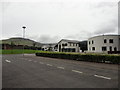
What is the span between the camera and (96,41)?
48.5 m

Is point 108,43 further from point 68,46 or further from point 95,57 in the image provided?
point 95,57

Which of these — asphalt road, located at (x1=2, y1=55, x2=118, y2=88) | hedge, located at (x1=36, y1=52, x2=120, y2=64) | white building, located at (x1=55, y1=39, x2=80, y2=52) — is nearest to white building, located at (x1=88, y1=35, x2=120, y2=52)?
white building, located at (x1=55, y1=39, x2=80, y2=52)

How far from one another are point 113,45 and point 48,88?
4490cm

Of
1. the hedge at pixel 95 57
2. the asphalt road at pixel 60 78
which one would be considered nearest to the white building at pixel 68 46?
the hedge at pixel 95 57

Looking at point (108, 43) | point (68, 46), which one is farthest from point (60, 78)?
point (68, 46)

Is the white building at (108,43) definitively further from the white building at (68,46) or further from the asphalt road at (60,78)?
the asphalt road at (60,78)

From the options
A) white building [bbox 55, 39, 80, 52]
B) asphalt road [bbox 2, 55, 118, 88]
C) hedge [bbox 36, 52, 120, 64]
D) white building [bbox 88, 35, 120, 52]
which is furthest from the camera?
white building [bbox 55, 39, 80, 52]

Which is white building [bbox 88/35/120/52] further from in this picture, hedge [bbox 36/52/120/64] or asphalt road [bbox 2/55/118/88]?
asphalt road [bbox 2/55/118/88]

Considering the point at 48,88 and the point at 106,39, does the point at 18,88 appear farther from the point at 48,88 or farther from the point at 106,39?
the point at 106,39

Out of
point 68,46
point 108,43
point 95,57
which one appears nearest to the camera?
point 95,57

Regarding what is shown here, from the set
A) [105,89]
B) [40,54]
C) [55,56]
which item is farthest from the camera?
[40,54]

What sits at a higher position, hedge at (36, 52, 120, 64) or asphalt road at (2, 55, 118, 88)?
hedge at (36, 52, 120, 64)

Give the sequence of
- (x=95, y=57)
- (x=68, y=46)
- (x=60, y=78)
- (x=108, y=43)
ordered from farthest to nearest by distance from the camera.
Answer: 1. (x=68, y=46)
2. (x=108, y=43)
3. (x=95, y=57)
4. (x=60, y=78)

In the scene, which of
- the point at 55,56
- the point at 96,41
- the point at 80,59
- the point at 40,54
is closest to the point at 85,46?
the point at 96,41
